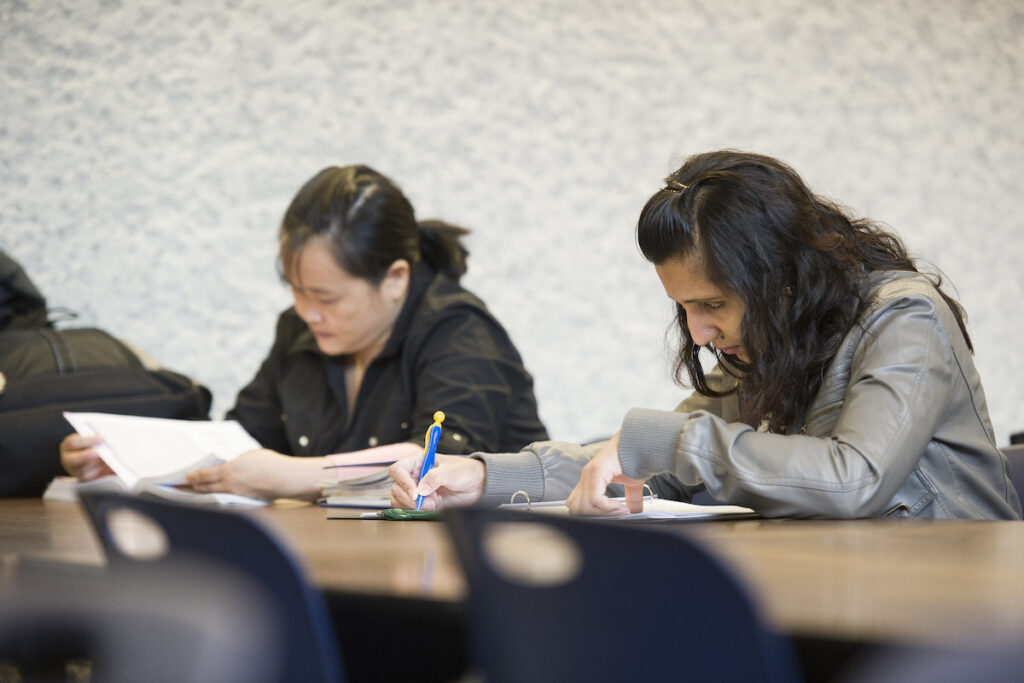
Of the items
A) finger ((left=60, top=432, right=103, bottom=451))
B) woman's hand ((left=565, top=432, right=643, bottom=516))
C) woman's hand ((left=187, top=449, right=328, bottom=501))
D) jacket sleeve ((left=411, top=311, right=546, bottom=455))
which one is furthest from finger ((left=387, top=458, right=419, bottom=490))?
finger ((left=60, top=432, right=103, bottom=451))

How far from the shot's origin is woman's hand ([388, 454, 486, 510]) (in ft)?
4.48

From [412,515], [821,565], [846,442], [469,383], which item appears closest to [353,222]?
[469,383]

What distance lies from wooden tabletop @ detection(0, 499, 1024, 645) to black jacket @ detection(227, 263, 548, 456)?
76cm

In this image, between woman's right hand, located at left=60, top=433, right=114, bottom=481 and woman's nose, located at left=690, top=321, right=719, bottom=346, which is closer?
woman's nose, located at left=690, top=321, right=719, bottom=346

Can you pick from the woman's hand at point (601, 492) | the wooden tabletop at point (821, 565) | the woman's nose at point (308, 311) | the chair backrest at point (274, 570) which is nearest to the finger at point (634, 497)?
the woman's hand at point (601, 492)

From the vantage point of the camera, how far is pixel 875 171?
335cm

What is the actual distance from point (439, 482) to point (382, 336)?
37.3 inches

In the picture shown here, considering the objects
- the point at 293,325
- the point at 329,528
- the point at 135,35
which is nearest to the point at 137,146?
the point at 135,35

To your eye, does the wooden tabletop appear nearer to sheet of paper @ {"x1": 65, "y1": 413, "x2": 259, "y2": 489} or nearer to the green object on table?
the green object on table

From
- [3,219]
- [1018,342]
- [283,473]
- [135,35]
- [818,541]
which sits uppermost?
[135,35]

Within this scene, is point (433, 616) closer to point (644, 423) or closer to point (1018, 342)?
point (644, 423)

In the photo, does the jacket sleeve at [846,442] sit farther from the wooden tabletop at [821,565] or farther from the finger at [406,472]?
the finger at [406,472]

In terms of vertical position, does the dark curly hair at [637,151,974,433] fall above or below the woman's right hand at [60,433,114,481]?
above

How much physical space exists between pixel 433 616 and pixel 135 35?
2.66 meters
